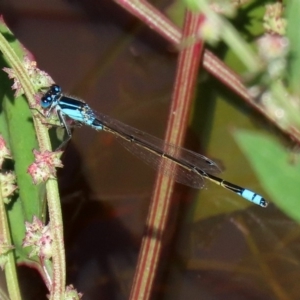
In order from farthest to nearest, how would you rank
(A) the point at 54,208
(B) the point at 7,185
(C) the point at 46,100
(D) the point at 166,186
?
(D) the point at 166,186, (C) the point at 46,100, (B) the point at 7,185, (A) the point at 54,208

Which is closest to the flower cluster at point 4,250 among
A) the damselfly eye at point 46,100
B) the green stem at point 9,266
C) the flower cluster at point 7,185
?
the green stem at point 9,266

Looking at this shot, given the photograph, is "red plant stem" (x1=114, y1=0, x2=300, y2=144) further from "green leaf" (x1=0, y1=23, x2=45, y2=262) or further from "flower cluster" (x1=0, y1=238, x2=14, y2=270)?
"flower cluster" (x1=0, y1=238, x2=14, y2=270)

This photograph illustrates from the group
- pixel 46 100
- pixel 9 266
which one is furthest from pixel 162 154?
pixel 9 266

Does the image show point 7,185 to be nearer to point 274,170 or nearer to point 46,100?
point 46,100

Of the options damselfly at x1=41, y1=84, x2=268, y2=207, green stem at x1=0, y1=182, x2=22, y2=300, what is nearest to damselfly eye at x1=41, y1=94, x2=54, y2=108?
damselfly at x1=41, y1=84, x2=268, y2=207

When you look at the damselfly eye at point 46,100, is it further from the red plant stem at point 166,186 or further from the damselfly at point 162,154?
the red plant stem at point 166,186

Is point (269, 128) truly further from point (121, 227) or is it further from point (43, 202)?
point (43, 202)

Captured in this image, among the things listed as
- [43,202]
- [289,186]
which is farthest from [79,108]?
[289,186]
